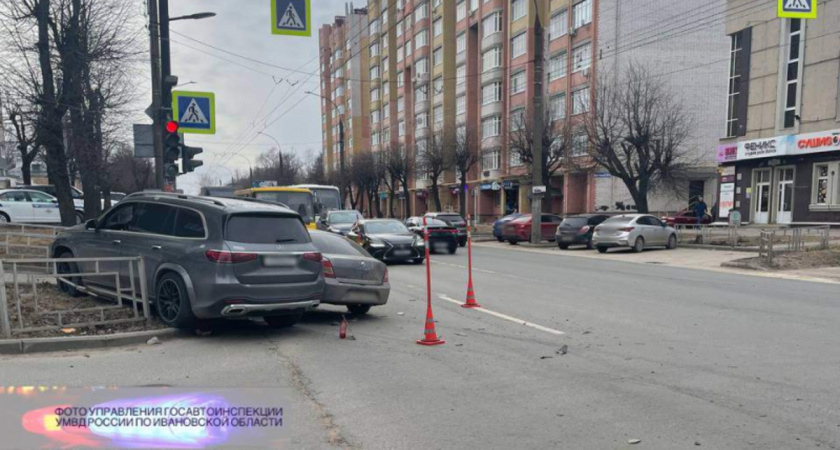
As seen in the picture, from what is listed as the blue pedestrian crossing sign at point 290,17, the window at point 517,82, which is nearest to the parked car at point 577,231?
the blue pedestrian crossing sign at point 290,17

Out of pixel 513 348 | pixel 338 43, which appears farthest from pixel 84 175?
pixel 338 43

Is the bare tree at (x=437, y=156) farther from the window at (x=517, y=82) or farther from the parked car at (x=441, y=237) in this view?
the parked car at (x=441, y=237)

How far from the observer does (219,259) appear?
6660mm

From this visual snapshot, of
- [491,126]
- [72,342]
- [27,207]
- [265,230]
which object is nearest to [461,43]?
[491,126]

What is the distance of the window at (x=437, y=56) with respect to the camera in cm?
6091

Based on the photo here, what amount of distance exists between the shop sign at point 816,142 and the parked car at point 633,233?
35.9ft

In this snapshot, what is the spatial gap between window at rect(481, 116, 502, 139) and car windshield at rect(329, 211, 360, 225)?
30.3 meters

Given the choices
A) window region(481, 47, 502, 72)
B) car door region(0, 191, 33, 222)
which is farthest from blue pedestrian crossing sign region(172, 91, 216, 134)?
window region(481, 47, 502, 72)

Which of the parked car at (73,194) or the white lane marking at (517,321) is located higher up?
the parked car at (73,194)

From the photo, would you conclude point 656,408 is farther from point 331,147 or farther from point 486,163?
point 331,147

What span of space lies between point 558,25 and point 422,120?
24.4 meters

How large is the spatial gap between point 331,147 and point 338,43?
17.9 m

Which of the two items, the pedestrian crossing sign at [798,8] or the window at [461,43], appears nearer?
the pedestrian crossing sign at [798,8]

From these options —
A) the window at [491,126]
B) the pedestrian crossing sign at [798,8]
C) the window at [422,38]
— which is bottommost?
the pedestrian crossing sign at [798,8]
